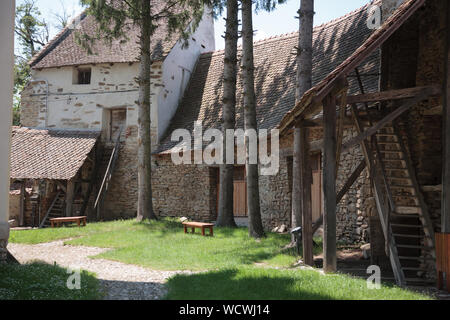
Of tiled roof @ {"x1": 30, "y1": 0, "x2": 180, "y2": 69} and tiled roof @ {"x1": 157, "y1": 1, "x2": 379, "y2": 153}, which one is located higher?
tiled roof @ {"x1": 30, "y1": 0, "x2": 180, "y2": 69}

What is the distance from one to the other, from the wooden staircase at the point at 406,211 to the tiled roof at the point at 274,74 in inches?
151

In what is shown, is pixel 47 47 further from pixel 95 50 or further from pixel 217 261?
pixel 217 261

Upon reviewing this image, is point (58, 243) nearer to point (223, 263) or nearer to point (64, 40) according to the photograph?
point (223, 263)

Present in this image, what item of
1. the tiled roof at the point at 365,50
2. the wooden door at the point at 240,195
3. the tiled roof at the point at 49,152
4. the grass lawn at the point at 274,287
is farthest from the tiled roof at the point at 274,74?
the grass lawn at the point at 274,287

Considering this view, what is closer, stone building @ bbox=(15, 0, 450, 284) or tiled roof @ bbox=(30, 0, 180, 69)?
stone building @ bbox=(15, 0, 450, 284)

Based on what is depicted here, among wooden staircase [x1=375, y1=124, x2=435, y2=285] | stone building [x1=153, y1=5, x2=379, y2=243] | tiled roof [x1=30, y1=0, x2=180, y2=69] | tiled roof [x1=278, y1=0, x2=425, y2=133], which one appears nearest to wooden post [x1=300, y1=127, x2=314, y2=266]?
wooden staircase [x1=375, y1=124, x2=435, y2=285]

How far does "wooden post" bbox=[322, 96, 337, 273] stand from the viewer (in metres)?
6.10

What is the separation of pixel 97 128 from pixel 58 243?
8.05m

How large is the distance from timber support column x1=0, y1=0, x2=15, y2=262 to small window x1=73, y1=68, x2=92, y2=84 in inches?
488

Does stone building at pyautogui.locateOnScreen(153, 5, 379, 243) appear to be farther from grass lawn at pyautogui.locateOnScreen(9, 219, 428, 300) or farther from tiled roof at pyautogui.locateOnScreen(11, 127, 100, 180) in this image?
tiled roof at pyautogui.locateOnScreen(11, 127, 100, 180)

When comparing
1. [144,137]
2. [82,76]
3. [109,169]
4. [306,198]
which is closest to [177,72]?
[82,76]

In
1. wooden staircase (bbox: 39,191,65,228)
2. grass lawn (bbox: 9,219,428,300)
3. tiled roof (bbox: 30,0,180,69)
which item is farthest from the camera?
tiled roof (bbox: 30,0,180,69)

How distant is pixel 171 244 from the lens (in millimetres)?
9617

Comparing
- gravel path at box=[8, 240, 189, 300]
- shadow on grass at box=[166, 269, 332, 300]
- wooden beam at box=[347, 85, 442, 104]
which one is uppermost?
wooden beam at box=[347, 85, 442, 104]
